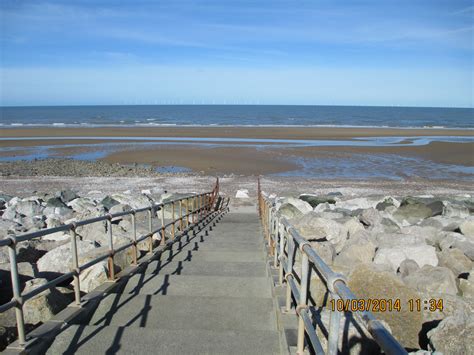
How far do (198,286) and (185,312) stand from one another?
86 cm

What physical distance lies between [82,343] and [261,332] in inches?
58.1

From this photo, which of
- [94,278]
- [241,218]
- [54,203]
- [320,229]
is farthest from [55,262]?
[54,203]

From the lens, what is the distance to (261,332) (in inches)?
132

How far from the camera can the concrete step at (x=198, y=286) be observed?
15.0 ft

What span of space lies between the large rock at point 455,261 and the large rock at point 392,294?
2.94 meters

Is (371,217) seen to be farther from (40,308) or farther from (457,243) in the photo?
(40,308)

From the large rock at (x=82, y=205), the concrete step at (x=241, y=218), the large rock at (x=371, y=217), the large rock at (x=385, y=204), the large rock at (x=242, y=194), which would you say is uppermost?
the large rock at (x=371, y=217)

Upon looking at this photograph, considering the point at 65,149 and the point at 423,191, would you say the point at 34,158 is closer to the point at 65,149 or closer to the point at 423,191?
the point at 65,149

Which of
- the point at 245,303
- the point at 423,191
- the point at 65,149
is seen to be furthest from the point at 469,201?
the point at 65,149

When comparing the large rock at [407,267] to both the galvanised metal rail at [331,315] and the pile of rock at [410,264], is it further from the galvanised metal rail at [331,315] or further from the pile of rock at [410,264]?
the galvanised metal rail at [331,315]

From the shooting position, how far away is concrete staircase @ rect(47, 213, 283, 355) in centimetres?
308

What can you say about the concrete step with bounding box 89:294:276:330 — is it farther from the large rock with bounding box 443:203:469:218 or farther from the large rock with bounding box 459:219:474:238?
the large rock with bounding box 443:203:469:218

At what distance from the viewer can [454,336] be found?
3826 millimetres

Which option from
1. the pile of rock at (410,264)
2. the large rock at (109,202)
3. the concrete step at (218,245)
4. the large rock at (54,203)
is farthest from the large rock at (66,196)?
the concrete step at (218,245)
